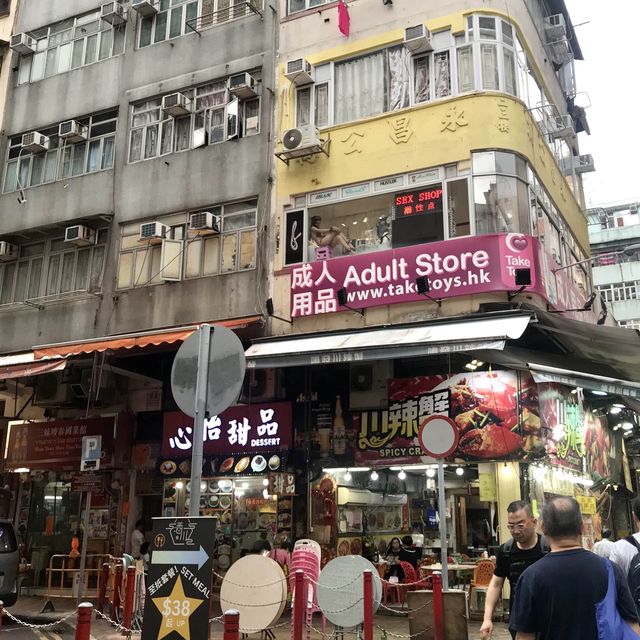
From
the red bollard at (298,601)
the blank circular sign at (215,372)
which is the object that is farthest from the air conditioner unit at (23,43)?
the blank circular sign at (215,372)

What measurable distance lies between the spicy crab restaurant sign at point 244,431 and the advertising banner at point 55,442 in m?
1.58

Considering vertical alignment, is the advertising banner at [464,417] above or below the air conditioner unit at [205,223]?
below

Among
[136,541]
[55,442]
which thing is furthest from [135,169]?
[136,541]

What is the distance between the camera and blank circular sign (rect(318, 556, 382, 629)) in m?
8.39

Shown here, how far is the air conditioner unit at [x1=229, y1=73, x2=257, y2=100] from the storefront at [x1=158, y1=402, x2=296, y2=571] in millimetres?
6580

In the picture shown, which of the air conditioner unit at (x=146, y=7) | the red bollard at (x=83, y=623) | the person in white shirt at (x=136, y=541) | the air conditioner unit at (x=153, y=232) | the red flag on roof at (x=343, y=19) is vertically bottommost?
the red bollard at (x=83, y=623)

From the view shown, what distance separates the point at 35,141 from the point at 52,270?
3.22m

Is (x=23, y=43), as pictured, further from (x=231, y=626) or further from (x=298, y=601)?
(x=231, y=626)

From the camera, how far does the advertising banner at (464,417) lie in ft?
37.2

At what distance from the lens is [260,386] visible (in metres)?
13.9

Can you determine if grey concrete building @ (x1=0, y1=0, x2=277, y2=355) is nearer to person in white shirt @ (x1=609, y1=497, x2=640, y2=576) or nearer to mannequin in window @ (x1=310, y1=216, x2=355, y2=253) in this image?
mannequin in window @ (x1=310, y1=216, x2=355, y2=253)

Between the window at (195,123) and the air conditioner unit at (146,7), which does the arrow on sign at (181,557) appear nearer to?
the window at (195,123)

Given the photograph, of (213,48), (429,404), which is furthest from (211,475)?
(213,48)

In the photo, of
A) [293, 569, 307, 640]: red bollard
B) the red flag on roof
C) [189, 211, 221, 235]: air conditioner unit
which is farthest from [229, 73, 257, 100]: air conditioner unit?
[293, 569, 307, 640]: red bollard
